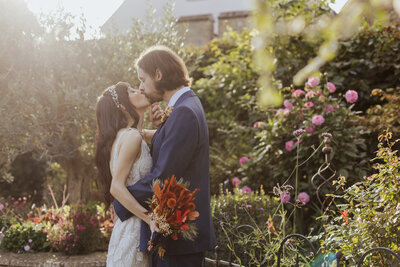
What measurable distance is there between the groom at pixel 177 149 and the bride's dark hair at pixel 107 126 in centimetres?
31

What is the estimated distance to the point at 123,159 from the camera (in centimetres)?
231

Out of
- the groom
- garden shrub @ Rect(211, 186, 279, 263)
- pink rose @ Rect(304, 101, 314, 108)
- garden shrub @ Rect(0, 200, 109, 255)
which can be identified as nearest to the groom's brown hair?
the groom

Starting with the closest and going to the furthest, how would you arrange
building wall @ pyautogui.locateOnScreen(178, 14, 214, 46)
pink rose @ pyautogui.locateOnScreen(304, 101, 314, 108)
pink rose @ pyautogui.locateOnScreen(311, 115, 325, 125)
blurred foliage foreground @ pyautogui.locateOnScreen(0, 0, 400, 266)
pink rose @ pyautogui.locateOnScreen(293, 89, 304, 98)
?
blurred foliage foreground @ pyautogui.locateOnScreen(0, 0, 400, 266), pink rose @ pyautogui.locateOnScreen(311, 115, 325, 125), pink rose @ pyautogui.locateOnScreen(304, 101, 314, 108), pink rose @ pyautogui.locateOnScreen(293, 89, 304, 98), building wall @ pyautogui.locateOnScreen(178, 14, 214, 46)

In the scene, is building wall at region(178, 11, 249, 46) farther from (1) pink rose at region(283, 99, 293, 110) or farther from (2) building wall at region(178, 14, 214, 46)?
(1) pink rose at region(283, 99, 293, 110)

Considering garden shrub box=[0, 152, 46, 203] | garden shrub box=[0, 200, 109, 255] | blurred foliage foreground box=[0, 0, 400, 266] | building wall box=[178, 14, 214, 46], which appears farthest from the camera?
building wall box=[178, 14, 214, 46]

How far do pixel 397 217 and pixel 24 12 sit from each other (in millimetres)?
5269

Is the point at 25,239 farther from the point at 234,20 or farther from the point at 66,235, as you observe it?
the point at 234,20

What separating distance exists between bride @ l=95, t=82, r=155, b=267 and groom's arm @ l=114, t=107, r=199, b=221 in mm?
193

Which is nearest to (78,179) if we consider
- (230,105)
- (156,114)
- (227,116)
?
(227,116)

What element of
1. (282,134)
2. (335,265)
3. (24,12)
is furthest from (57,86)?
(335,265)

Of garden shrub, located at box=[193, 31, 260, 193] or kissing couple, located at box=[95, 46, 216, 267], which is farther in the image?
garden shrub, located at box=[193, 31, 260, 193]

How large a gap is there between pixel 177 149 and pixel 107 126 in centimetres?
77

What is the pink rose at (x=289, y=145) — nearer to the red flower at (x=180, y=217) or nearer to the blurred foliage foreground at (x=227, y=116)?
the blurred foliage foreground at (x=227, y=116)

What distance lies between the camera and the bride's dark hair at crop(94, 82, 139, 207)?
8.43 ft
